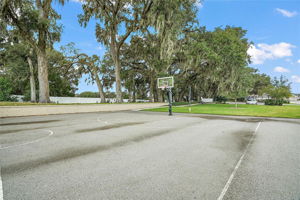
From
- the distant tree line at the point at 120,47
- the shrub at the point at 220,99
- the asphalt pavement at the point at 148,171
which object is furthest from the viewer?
the shrub at the point at 220,99

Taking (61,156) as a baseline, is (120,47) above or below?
above

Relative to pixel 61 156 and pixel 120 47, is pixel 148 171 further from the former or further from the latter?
pixel 120 47

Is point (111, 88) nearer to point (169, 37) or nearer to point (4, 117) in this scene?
point (169, 37)

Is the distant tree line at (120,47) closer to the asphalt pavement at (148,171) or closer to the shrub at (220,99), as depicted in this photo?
the shrub at (220,99)

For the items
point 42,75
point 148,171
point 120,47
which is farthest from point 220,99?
point 148,171

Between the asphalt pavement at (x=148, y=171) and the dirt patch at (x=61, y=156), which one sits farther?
the dirt patch at (x=61, y=156)

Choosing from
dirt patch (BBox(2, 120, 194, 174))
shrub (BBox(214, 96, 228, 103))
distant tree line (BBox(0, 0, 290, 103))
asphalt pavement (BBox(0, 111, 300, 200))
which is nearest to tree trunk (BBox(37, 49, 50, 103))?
distant tree line (BBox(0, 0, 290, 103))

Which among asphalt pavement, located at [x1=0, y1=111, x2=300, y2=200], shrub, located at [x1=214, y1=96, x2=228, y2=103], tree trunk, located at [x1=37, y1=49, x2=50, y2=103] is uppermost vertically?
tree trunk, located at [x1=37, y1=49, x2=50, y2=103]

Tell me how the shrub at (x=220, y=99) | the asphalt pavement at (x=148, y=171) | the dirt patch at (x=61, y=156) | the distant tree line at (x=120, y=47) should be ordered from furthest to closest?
the shrub at (x=220, y=99), the distant tree line at (x=120, y=47), the dirt patch at (x=61, y=156), the asphalt pavement at (x=148, y=171)

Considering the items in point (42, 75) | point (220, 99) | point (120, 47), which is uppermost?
point (120, 47)

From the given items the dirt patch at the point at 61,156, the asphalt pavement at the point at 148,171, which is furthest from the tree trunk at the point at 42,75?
the dirt patch at the point at 61,156

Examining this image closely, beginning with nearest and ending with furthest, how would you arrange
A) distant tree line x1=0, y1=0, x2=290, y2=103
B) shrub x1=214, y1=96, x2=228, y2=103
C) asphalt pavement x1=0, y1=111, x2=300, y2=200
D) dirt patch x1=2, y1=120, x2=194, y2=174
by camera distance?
asphalt pavement x1=0, y1=111, x2=300, y2=200
dirt patch x1=2, y1=120, x2=194, y2=174
distant tree line x1=0, y1=0, x2=290, y2=103
shrub x1=214, y1=96, x2=228, y2=103

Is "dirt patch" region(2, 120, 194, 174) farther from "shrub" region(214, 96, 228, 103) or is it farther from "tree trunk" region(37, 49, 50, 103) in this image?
"shrub" region(214, 96, 228, 103)

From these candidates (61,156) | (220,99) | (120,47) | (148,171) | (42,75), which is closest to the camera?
(148,171)
